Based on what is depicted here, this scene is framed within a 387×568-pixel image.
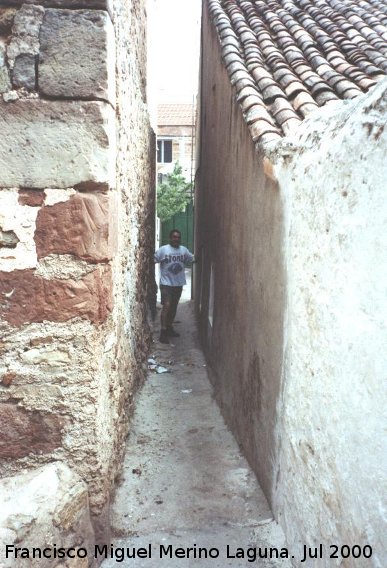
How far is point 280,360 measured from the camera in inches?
107

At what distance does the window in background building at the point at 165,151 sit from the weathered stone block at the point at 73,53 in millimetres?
19485

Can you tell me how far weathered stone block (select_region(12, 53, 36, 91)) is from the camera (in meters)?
2.13

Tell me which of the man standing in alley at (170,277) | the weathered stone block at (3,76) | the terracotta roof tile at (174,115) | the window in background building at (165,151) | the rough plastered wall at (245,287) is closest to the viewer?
the weathered stone block at (3,76)

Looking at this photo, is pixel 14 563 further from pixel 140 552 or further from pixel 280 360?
pixel 280 360

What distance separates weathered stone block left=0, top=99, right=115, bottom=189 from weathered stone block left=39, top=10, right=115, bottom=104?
0.07m

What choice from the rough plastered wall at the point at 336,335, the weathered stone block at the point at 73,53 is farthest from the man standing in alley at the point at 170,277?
the weathered stone block at the point at 73,53

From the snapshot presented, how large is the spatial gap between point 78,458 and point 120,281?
129 cm

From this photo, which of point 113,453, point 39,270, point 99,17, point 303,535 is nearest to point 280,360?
point 303,535

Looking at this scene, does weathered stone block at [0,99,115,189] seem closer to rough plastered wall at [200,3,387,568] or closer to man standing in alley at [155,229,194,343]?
rough plastered wall at [200,3,387,568]

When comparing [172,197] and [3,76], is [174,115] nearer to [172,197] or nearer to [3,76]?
[172,197]

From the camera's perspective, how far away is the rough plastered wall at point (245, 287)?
2930 mm

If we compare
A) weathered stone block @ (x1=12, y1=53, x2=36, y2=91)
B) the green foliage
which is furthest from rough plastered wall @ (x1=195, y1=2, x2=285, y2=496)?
the green foliage

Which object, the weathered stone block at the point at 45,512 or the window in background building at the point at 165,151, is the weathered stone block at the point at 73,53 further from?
the window in background building at the point at 165,151

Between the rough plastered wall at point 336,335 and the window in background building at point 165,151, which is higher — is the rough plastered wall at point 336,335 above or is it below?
below
